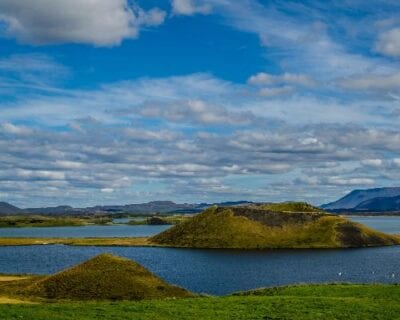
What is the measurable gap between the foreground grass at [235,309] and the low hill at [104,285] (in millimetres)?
19692

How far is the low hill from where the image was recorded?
2891 inches

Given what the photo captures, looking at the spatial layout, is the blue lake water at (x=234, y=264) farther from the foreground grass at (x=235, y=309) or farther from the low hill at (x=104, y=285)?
the foreground grass at (x=235, y=309)

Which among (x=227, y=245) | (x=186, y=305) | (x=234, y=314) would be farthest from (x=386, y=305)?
(x=227, y=245)

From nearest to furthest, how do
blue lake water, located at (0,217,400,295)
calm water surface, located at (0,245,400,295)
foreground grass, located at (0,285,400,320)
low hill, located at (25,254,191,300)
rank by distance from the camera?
foreground grass, located at (0,285,400,320) → low hill, located at (25,254,191,300) → blue lake water, located at (0,217,400,295) → calm water surface, located at (0,245,400,295)

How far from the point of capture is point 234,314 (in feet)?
152

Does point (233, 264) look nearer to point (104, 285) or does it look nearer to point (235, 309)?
point (104, 285)

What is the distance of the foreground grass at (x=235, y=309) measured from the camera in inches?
1746

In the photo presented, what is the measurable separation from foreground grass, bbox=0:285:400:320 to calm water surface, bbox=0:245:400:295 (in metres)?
36.2

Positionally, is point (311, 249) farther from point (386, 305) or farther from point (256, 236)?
point (386, 305)

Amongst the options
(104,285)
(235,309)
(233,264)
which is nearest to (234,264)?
(233,264)

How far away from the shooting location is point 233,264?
139m

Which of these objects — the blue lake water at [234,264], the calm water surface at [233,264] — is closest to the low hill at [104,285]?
the blue lake water at [234,264]

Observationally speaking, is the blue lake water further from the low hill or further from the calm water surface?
the low hill

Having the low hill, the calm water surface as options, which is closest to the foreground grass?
the low hill
